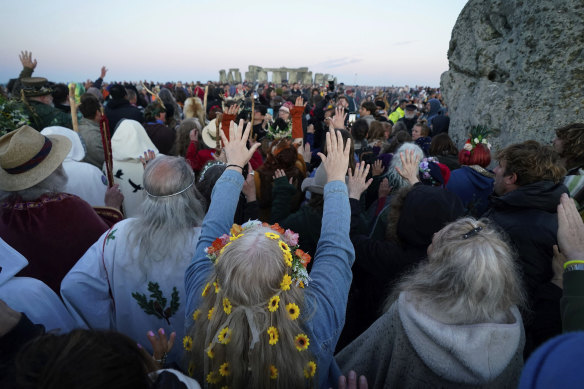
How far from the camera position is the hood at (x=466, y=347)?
1.14 m

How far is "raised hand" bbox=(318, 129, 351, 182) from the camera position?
64.0 inches

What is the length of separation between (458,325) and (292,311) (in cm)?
70

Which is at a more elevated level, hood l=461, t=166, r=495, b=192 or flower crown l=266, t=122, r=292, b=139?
flower crown l=266, t=122, r=292, b=139

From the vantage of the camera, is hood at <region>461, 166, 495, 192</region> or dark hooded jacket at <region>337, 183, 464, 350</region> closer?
dark hooded jacket at <region>337, 183, 464, 350</region>

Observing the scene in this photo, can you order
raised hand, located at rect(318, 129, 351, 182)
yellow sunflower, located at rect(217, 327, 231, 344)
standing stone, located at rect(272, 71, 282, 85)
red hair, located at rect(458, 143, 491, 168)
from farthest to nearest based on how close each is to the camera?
standing stone, located at rect(272, 71, 282, 85) → red hair, located at rect(458, 143, 491, 168) → raised hand, located at rect(318, 129, 351, 182) → yellow sunflower, located at rect(217, 327, 231, 344)

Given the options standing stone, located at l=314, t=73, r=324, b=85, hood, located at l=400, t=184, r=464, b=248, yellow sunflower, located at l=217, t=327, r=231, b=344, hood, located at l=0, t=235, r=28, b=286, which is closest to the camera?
yellow sunflower, located at l=217, t=327, r=231, b=344

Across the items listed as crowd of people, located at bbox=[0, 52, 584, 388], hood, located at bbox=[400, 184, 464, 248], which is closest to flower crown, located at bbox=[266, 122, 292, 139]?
crowd of people, located at bbox=[0, 52, 584, 388]

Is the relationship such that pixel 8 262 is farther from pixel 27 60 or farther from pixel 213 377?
pixel 27 60

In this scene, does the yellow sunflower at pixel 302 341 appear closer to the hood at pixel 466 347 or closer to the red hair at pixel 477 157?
the hood at pixel 466 347

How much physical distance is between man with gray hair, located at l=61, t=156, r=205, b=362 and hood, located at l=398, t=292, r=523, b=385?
127 cm

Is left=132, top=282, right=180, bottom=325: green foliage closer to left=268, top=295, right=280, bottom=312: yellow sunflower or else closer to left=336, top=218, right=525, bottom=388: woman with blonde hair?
left=268, top=295, right=280, bottom=312: yellow sunflower

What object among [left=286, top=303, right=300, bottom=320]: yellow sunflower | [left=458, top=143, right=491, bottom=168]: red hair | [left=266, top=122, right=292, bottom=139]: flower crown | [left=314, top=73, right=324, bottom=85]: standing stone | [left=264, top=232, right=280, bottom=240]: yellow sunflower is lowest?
[left=286, top=303, right=300, bottom=320]: yellow sunflower

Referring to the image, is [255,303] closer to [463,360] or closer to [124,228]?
[463,360]

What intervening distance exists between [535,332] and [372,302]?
1080mm
